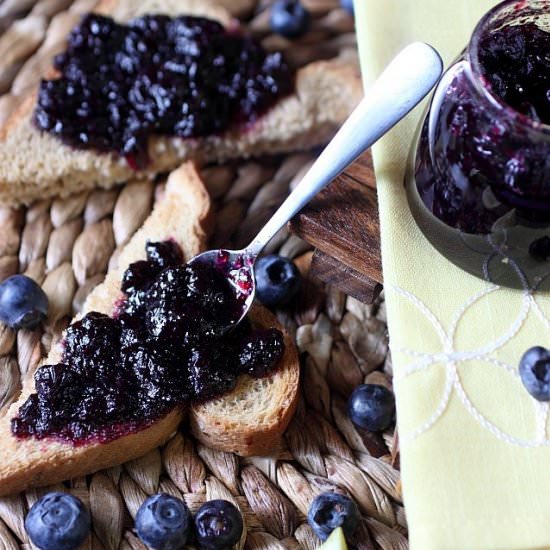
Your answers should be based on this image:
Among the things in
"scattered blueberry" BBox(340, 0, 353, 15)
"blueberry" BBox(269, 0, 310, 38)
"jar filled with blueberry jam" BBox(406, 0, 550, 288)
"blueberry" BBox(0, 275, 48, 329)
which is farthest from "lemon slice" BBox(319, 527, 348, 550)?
"scattered blueberry" BBox(340, 0, 353, 15)

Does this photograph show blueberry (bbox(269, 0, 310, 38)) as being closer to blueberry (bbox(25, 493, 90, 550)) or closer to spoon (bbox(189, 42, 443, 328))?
spoon (bbox(189, 42, 443, 328))

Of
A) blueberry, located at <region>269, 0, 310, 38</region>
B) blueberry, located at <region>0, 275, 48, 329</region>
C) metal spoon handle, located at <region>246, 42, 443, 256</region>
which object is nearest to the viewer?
metal spoon handle, located at <region>246, 42, 443, 256</region>

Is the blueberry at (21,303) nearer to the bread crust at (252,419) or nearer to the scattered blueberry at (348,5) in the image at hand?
the bread crust at (252,419)

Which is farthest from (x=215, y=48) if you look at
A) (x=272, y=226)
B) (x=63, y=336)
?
(x=63, y=336)

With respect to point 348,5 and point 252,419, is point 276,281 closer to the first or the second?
point 252,419

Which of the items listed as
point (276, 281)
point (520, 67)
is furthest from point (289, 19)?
point (520, 67)

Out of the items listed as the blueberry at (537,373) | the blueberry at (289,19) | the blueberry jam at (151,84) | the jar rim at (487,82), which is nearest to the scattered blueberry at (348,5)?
the blueberry at (289,19)

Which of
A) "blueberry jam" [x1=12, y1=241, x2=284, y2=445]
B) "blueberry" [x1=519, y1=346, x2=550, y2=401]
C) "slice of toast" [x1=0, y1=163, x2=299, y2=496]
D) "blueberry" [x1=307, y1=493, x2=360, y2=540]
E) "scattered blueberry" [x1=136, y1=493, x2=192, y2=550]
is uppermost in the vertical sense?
"blueberry" [x1=519, y1=346, x2=550, y2=401]
